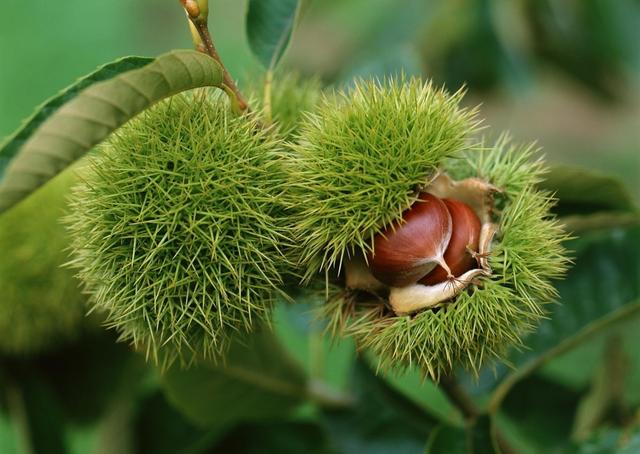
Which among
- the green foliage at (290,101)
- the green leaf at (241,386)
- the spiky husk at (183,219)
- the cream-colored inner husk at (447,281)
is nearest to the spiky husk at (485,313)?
the cream-colored inner husk at (447,281)

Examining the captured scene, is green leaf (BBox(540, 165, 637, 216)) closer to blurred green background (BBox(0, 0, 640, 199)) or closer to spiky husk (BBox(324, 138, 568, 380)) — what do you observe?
spiky husk (BBox(324, 138, 568, 380))

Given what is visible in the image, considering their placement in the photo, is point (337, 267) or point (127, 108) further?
point (337, 267)

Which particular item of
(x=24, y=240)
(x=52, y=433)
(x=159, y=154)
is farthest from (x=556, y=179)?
(x=52, y=433)

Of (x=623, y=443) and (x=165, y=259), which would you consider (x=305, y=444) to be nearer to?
(x=623, y=443)

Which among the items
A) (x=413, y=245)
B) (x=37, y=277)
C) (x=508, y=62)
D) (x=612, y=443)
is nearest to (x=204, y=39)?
(x=413, y=245)

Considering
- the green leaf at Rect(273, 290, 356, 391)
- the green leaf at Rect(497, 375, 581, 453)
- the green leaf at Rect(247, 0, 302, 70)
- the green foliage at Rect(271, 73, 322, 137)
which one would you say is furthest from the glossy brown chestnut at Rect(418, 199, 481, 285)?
the green leaf at Rect(497, 375, 581, 453)

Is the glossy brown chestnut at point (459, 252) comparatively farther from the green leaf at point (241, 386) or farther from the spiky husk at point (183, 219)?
the green leaf at point (241, 386)

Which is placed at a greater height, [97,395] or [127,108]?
[127,108]
